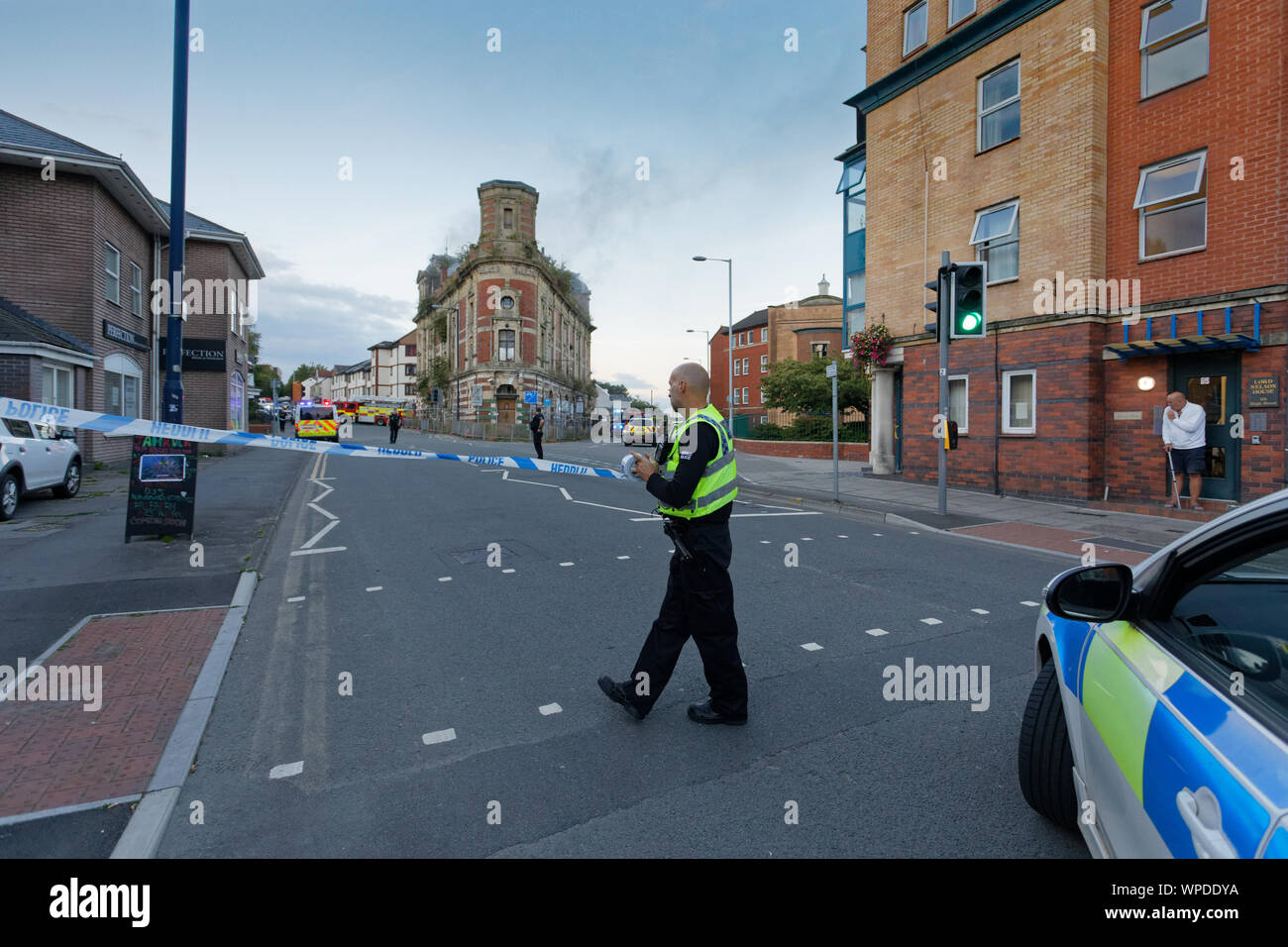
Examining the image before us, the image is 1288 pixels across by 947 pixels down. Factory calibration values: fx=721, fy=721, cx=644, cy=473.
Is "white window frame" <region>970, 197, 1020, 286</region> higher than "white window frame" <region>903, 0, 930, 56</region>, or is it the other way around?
"white window frame" <region>903, 0, 930, 56</region>

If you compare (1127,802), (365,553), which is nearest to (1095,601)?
(1127,802)

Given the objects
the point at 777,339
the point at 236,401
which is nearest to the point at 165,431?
the point at 236,401

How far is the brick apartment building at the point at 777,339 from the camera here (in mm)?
53062

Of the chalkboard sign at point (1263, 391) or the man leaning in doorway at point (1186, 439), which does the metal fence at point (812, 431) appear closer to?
the man leaning in doorway at point (1186, 439)

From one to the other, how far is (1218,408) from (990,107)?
25.6 ft

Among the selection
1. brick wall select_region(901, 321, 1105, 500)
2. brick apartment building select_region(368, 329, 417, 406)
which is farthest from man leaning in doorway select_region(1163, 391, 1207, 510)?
brick apartment building select_region(368, 329, 417, 406)

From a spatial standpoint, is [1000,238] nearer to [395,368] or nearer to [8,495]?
[8,495]

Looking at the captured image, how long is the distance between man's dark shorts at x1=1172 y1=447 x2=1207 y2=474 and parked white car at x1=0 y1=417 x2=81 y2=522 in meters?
17.5

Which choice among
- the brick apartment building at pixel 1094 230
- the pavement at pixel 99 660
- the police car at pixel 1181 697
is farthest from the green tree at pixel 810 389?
the police car at pixel 1181 697

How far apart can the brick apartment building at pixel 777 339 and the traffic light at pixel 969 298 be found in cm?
3645

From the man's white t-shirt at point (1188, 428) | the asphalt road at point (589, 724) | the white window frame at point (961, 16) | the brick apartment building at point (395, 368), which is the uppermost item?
the brick apartment building at point (395, 368)

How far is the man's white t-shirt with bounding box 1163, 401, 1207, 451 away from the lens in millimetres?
11125

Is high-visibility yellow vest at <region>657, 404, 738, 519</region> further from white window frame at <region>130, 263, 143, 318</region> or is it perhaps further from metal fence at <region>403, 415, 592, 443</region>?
metal fence at <region>403, 415, 592, 443</region>

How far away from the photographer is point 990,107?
15266 mm
